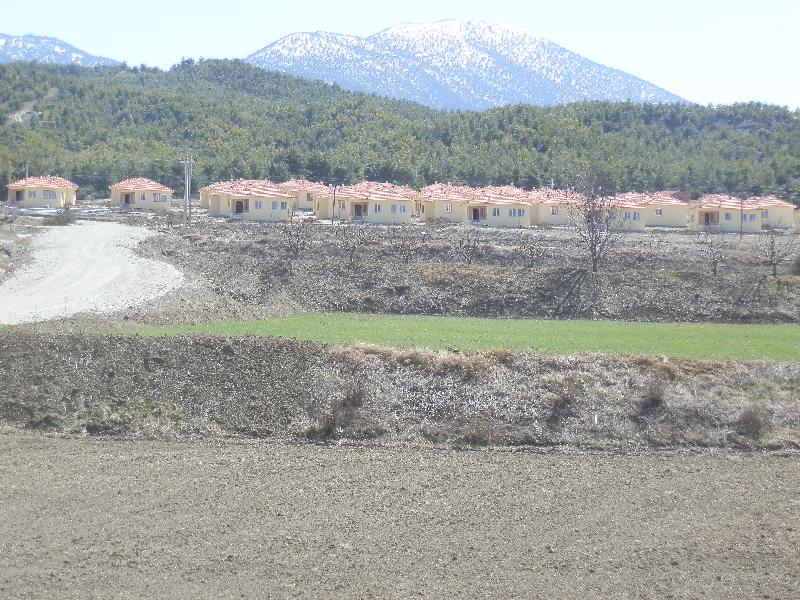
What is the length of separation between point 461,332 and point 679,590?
18019mm

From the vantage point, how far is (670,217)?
71.7 meters

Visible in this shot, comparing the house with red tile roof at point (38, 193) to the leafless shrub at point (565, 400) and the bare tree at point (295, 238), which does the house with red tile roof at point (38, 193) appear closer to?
the bare tree at point (295, 238)

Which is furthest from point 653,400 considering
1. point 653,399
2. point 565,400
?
point 565,400

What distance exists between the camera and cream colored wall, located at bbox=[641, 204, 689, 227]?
71250 millimetres

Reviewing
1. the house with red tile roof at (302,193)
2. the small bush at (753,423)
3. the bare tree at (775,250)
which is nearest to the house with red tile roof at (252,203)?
the house with red tile roof at (302,193)

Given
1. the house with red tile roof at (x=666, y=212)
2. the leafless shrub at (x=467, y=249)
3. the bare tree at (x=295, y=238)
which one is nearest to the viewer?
the leafless shrub at (x=467, y=249)

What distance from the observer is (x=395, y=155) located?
93125 mm

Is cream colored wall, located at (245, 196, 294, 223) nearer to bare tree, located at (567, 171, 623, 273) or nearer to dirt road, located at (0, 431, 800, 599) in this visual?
bare tree, located at (567, 171, 623, 273)

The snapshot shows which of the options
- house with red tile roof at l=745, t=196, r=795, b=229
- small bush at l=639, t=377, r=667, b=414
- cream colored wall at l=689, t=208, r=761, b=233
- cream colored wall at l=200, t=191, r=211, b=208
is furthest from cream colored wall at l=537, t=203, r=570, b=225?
small bush at l=639, t=377, r=667, b=414

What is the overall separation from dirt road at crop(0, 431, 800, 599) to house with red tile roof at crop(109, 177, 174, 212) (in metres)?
55.8

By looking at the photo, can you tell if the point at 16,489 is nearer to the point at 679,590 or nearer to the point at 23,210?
the point at 679,590

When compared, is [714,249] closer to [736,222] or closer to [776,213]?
[736,222]

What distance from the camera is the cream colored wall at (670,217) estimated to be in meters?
71.2

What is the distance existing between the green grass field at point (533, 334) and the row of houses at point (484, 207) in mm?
30021
